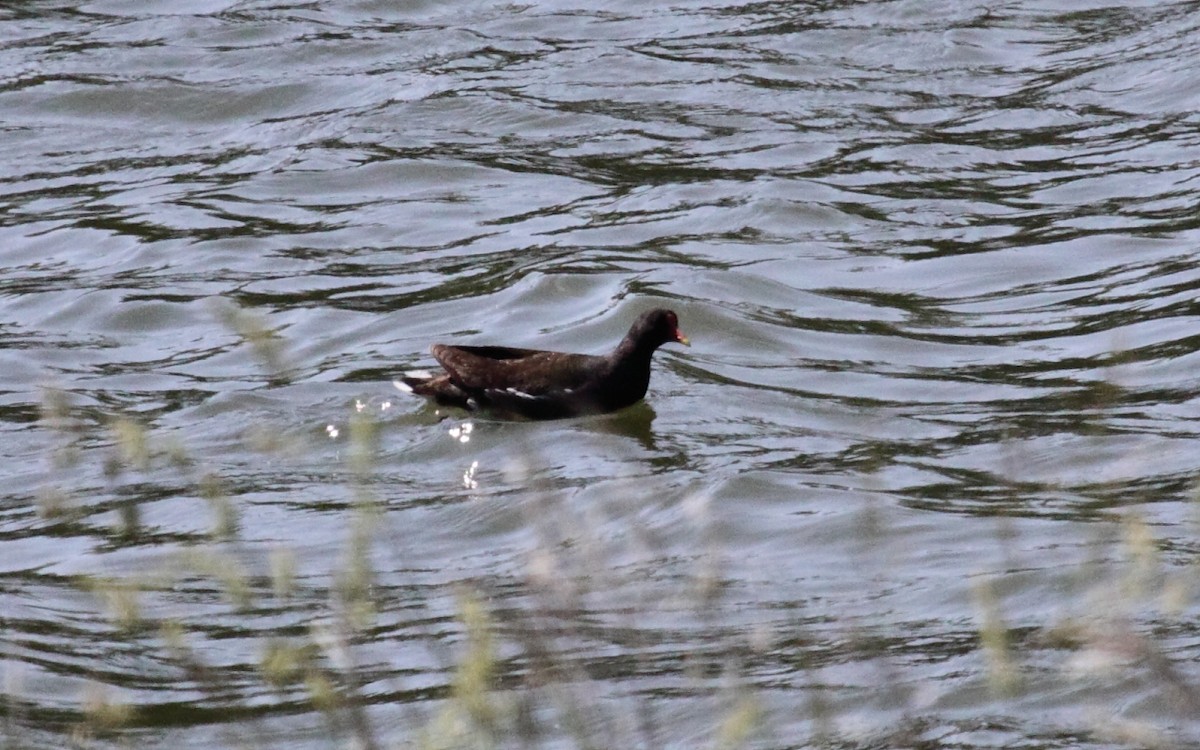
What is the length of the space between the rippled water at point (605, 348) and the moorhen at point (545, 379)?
0.15 meters

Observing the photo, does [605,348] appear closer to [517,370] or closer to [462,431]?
[517,370]

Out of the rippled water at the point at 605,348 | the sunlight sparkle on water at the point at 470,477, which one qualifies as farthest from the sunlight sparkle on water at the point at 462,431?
the sunlight sparkle on water at the point at 470,477

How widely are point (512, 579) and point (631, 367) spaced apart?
267 cm

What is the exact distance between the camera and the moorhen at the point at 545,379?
10.0 meters

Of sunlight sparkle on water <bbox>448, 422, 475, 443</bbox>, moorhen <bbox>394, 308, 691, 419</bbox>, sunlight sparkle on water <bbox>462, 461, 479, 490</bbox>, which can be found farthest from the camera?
moorhen <bbox>394, 308, 691, 419</bbox>

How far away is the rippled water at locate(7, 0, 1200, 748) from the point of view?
582 cm

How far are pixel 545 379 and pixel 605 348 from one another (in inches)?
51.4

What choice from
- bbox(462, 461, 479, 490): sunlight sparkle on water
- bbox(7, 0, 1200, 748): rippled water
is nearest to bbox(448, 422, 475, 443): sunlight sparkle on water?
bbox(7, 0, 1200, 748): rippled water

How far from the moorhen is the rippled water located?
0.51 feet

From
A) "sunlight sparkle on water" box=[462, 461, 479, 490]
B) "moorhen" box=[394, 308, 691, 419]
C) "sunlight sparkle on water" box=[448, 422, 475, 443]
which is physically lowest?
"sunlight sparkle on water" box=[448, 422, 475, 443]

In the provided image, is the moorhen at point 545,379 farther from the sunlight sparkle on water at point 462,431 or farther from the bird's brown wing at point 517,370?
the sunlight sparkle on water at point 462,431

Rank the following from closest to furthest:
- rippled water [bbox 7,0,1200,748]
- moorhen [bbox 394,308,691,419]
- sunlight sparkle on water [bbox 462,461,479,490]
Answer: rippled water [bbox 7,0,1200,748]
sunlight sparkle on water [bbox 462,461,479,490]
moorhen [bbox 394,308,691,419]

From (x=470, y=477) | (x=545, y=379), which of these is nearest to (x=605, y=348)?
(x=545, y=379)

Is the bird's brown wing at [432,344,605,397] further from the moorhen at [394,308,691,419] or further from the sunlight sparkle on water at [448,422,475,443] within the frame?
the sunlight sparkle on water at [448,422,475,443]
